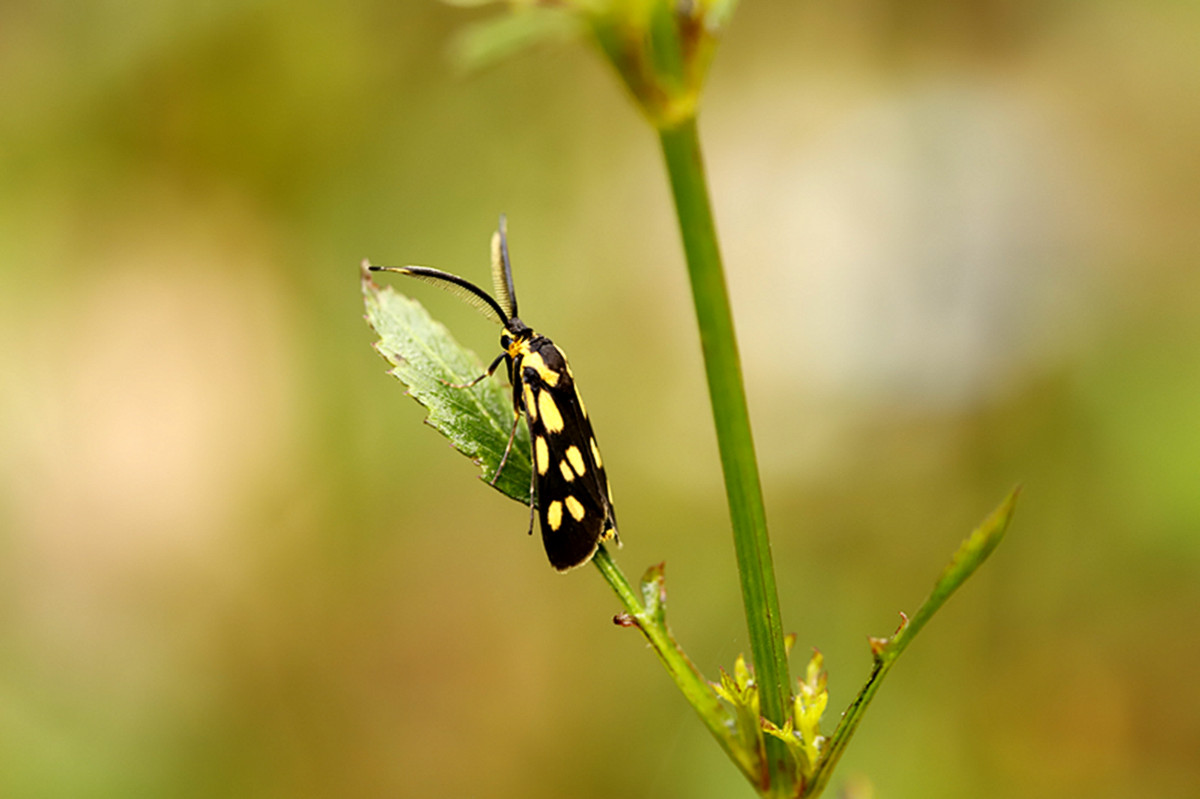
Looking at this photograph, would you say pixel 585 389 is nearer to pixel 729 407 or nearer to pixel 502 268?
pixel 502 268

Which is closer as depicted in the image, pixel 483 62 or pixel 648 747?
pixel 483 62

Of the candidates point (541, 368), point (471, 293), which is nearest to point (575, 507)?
point (541, 368)

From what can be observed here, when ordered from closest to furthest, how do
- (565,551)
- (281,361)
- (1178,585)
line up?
1. (565,551)
2. (1178,585)
3. (281,361)

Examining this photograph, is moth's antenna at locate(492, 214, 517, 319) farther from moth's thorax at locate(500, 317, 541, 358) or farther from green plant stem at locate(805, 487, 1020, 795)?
green plant stem at locate(805, 487, 1020, 795)

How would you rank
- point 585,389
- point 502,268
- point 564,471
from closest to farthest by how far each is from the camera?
point 502,268
point 564,471
point 585,389

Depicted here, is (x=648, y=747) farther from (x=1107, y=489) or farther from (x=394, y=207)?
(x=394, y=207)

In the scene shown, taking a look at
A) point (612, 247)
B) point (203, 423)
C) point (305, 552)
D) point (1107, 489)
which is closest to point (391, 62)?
point (612, 247)

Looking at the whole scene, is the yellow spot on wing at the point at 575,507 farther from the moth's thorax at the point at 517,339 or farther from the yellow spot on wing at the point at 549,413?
the moth's thorax at the point at 517,339

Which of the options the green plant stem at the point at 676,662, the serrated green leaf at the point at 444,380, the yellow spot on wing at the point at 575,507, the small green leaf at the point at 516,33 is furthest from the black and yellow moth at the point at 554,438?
the small green leaf at the point at 516,33
